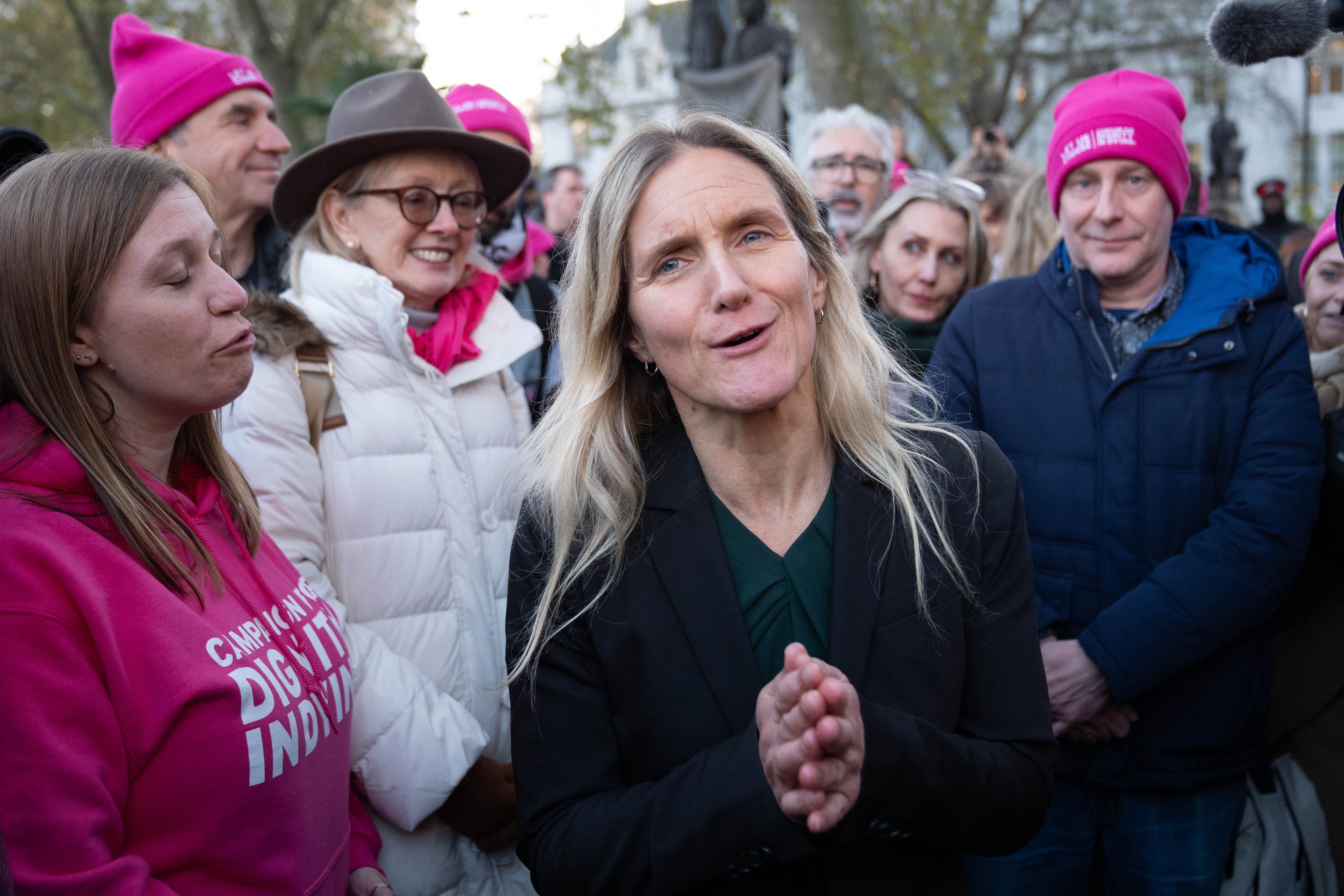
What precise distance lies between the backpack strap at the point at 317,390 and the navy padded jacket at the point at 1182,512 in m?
1.62

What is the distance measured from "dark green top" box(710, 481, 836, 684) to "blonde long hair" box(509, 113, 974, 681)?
172 millimetres

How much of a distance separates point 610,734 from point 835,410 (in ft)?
2.59

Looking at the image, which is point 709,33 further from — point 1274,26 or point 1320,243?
point 1274,26

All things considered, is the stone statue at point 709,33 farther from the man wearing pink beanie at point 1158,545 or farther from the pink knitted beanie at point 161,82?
the man wearing pink beanie at point 1158,545

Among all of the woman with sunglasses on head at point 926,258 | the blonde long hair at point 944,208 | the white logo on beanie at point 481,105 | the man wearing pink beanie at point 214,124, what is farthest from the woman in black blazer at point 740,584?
the white logo on beanie at point 481,105

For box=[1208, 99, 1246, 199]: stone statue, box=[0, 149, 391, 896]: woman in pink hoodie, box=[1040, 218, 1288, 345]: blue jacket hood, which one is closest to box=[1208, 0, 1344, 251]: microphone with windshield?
box=[1040, 218, 1288, 345]: blue jacket hood

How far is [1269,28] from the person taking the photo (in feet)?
6.29

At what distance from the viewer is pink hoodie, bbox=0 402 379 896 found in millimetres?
1403

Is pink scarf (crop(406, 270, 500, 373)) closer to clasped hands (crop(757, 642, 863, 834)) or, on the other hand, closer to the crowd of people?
the crowd of people

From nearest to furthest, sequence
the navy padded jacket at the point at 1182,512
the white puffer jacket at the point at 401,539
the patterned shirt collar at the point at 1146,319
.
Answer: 1. the white puffer jacket at the point at 401,539
2. the navy padded jacket at the point at 1182,512
3. the patterned shirt collar at the point at 1146,319

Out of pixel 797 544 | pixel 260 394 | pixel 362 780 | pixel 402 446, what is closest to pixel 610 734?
pixel 797 544

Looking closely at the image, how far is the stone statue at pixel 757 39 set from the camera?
7016 millimetres

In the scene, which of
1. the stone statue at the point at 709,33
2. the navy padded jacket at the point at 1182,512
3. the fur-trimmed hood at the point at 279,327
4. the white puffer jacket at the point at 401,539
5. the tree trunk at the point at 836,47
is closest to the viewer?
the white puffer jacket at the point at 401,539

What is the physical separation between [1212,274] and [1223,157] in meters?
16.3
